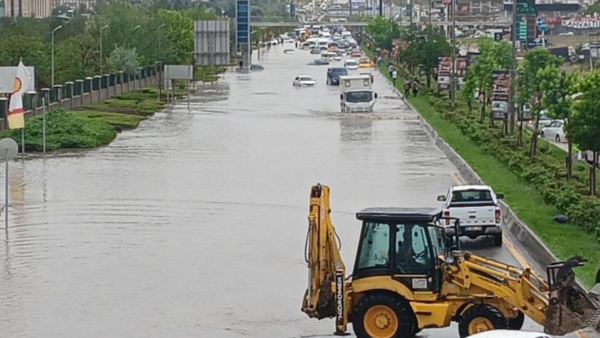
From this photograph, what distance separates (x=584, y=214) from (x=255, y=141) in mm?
26090

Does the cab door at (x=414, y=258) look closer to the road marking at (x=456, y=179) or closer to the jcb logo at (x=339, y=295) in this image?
the jcb logo at (x=339, y=295)

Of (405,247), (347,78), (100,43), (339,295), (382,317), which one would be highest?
(100,43)

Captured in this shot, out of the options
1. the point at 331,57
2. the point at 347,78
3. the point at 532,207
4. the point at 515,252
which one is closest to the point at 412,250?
the point at 515,252

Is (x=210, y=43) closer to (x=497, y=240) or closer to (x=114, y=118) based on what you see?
(x=114, y=118)

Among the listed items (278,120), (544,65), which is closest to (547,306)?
(544,65)

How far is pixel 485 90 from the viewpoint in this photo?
57.7m

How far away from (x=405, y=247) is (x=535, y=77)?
85.6 feet

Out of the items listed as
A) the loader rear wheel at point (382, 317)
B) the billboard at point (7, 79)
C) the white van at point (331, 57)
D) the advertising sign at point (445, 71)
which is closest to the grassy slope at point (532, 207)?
the loader rear wheel at point (382, 317)

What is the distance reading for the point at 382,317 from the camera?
1616 cm

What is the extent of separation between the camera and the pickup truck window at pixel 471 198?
83.8 ft

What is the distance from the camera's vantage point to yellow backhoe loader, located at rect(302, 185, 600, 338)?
15820 millimetres

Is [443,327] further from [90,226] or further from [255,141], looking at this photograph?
Answer: [255,141]

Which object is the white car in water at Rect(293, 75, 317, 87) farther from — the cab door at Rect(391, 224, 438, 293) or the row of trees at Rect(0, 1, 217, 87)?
the cab door at Rect(391, 224, 438, 293)

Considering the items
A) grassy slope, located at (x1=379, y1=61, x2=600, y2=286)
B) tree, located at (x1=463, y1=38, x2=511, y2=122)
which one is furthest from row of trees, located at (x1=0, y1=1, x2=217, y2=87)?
grassy slope, located at (x1=379, y1=61, x2=600, y2=286)
